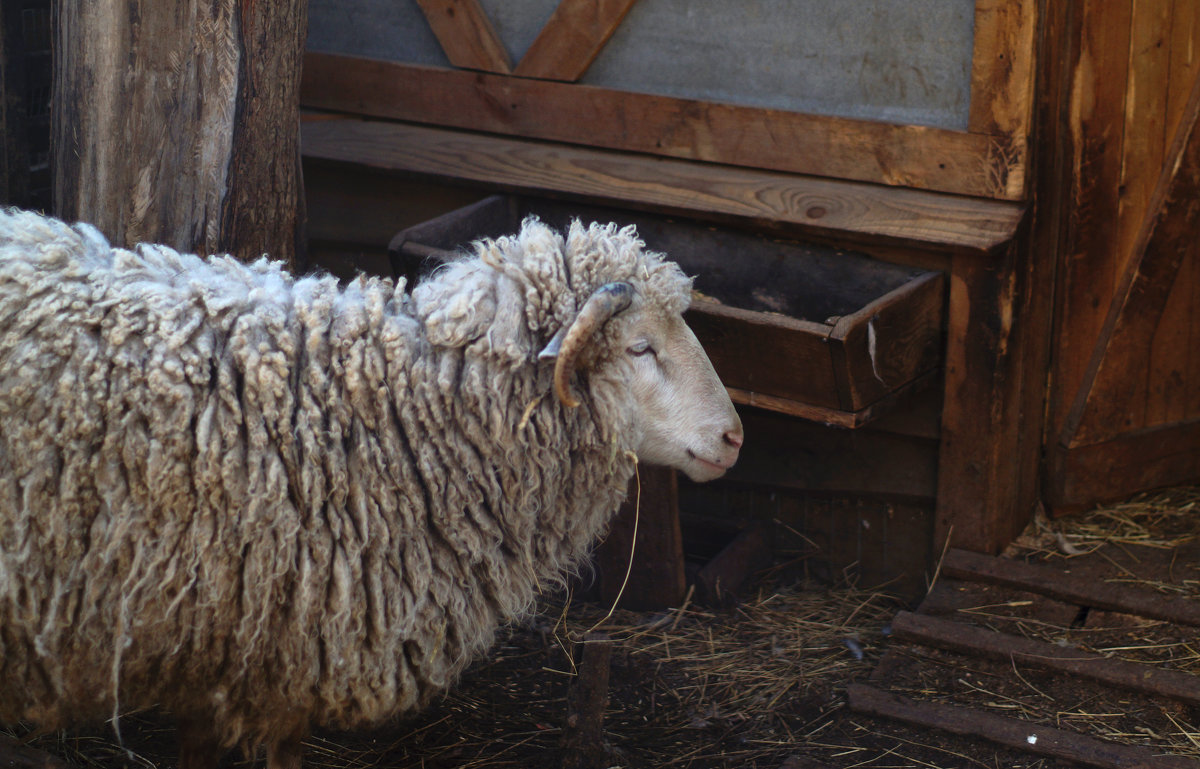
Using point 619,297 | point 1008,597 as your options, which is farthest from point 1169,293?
Result: point 619,297

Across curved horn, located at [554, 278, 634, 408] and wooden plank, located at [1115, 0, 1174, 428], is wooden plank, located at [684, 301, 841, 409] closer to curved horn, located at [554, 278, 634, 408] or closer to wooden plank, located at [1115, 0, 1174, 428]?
curved horn, located at [554, 278, 634, 408]

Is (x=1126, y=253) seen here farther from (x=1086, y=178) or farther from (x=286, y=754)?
(x=286, y=754)

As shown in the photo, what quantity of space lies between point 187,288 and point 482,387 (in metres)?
0.66

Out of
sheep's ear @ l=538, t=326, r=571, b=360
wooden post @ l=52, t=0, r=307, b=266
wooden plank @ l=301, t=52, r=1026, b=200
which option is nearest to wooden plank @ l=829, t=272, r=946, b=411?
wooden plank @ l=301, t=52, r=1026, b=200

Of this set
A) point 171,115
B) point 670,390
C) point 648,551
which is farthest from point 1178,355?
point 171,115

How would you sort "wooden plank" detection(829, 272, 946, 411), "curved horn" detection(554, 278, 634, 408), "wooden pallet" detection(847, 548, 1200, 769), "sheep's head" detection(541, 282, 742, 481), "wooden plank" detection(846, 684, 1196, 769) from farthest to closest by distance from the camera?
"wooden plank" detection(829, 272, 946, 411) < "wooden pallet" detection(847, 548, 1200, 769) < "wooden plank" detection(846, 684, 1196, 769) < "sheep's head" detection(541, 282, 742, 481) < "curved horn" detection(554, 278, 634, 408)

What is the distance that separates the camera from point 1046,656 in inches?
137

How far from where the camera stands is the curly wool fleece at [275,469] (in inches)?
89.1

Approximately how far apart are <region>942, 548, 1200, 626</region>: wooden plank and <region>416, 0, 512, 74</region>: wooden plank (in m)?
2.49

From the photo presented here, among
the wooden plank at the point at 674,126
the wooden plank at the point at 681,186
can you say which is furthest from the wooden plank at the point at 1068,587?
the wooden plank at the point at 674,126

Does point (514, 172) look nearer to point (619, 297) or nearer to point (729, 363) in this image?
point (729, 363)

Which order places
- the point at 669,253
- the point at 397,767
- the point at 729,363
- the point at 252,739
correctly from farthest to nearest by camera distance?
the point at 669,253
the point at 729,363
the point at 397,767
the point at 252,739

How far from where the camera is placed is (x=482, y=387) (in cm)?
253

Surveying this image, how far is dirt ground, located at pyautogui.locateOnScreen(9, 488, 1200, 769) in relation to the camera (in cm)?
323
